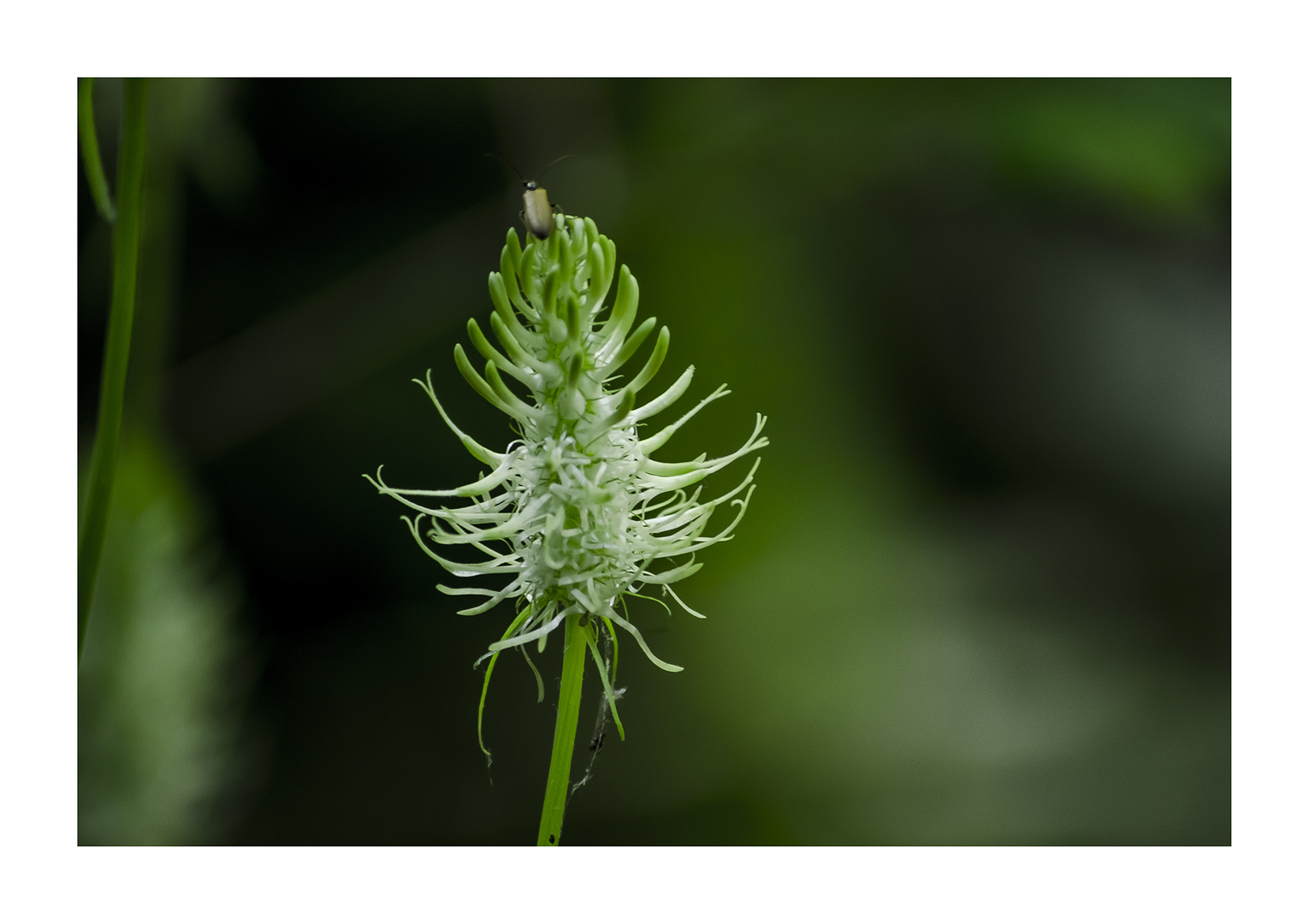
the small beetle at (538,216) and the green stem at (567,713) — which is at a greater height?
the small beetle at (538,216)

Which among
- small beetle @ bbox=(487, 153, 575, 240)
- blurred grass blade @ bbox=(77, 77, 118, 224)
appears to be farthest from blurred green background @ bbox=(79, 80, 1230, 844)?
small beetle @ bbox=(487, 153, 575, 240)

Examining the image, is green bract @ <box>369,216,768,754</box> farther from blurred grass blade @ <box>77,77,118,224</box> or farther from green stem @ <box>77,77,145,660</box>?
blurred grass blade @ <box>77,77,118,224</box>

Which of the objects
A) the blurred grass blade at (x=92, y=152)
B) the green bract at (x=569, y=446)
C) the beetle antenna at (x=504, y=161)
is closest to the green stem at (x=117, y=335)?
the blurred grass blade at (x=92, y=152)

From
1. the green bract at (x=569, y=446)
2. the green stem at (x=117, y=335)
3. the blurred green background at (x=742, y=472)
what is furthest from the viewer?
the blurred green background at (x=742, y=472)

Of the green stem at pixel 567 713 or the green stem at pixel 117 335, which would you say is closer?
the green stem at pixel 567 713

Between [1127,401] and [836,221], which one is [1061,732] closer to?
[1127,401]

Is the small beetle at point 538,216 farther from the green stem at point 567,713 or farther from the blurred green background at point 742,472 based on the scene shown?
the blurred green background at point 742,472

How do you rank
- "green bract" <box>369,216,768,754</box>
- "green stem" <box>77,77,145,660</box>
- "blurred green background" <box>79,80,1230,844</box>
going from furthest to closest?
"blurred green background" <box>79,80,1230,844</box> < "green stem" <box>77,77,145,660</box> < "green bract" <box>369,216,768,754</box>

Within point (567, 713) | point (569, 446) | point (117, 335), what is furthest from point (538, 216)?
point (117, 335)
